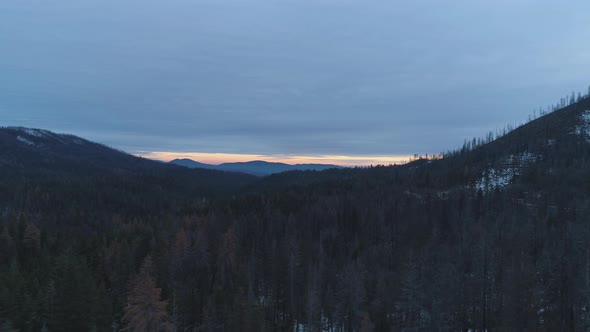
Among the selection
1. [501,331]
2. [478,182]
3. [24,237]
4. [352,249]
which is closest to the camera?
[501,331]

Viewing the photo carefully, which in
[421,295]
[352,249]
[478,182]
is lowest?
[352,249]

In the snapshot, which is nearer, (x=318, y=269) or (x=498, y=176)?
(x=318, y=269)

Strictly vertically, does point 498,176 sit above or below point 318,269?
above

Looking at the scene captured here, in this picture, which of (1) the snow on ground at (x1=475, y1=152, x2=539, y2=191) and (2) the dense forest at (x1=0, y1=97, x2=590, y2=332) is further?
(1) the snow on ground at (x1=475, y1=152, x2=539, y2=191)

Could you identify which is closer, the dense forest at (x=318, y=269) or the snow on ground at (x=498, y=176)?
the dense forest at (x=318, y=269)

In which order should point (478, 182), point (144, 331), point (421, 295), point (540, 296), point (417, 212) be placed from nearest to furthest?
point (144, 331) → point (421, 295) → point (540, 296) → point (417, 212) → point (478, 182)

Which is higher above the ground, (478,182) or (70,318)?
(478,182)

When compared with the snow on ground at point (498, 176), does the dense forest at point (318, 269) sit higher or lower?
lower

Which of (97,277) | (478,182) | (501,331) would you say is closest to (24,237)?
(97,277)

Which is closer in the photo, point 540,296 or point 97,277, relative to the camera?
point 540,296

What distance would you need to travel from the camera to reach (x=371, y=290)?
57.5 metres

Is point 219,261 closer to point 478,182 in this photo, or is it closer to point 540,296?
point 540,296

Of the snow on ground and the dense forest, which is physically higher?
the snow on ground

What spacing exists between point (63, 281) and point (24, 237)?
4452 cm
